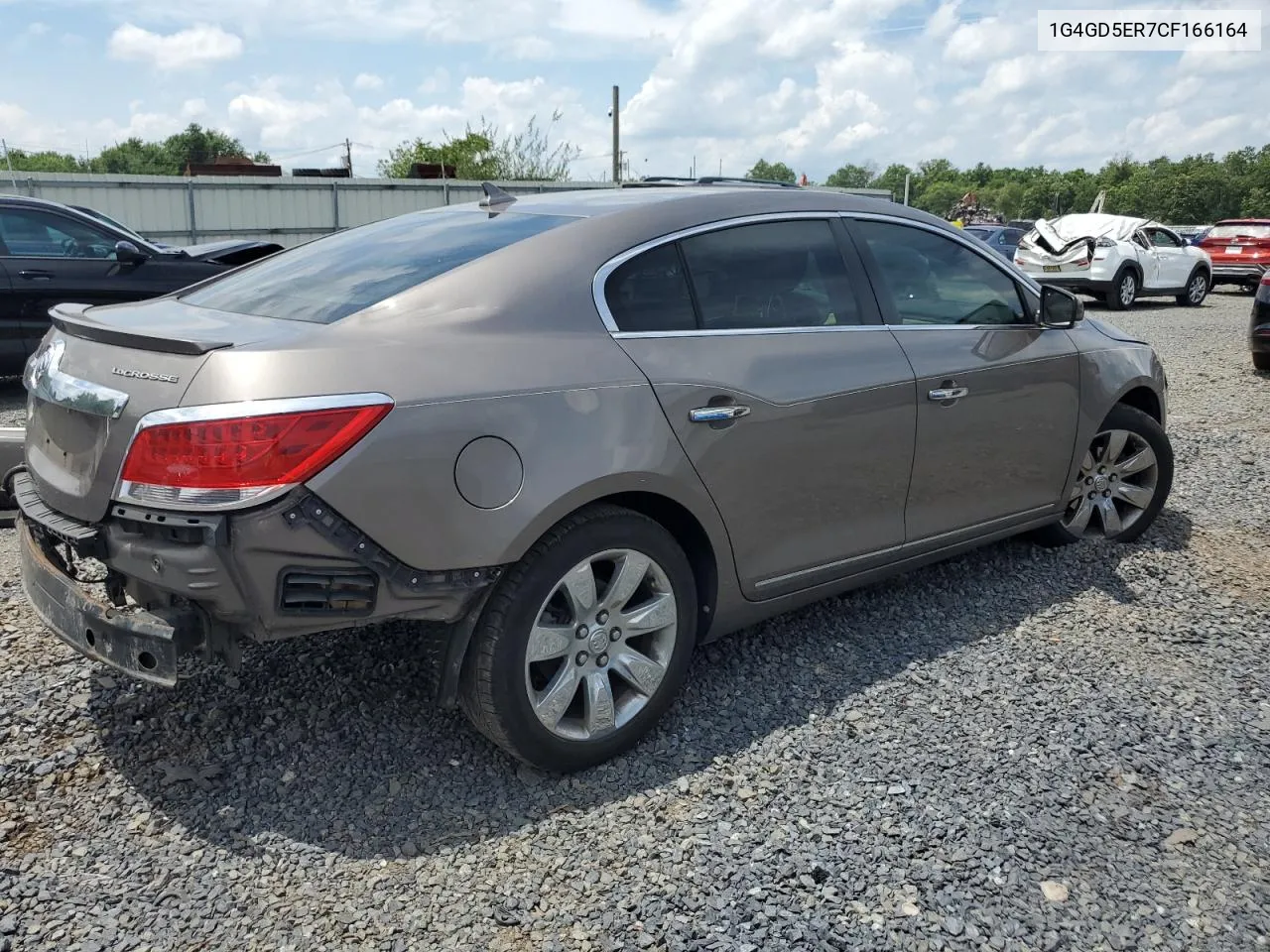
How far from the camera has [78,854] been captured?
2676 mm

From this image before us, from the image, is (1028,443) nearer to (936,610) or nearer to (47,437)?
(936,610)

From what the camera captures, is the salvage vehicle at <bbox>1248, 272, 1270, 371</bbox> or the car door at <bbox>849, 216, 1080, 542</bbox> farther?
the salvage vehicle at <bbox>1248, 272, 1270, 371</bbox>

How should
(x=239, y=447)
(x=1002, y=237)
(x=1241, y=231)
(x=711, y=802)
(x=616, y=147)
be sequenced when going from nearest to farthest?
(x=239, y=447) → (x=711, y=802) → (x=1241, y=231) → (x=1002, y=237) → (x=616, y=147)

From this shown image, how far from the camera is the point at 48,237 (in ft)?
27.7

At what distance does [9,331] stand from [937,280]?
7.16 metres

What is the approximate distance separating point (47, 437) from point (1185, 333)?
15151mm

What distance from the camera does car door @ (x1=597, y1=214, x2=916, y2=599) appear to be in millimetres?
3217

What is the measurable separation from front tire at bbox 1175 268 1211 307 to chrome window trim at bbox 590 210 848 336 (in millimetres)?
19321

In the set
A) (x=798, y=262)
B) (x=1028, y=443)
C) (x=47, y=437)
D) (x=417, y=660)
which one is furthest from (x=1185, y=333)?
(x=47, y=437)

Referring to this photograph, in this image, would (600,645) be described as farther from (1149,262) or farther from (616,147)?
(616,147)

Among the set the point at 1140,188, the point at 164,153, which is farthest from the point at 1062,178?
the point at 164,153

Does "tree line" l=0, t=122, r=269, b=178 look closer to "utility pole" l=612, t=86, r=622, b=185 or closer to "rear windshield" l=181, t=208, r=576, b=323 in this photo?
"utility pole" l=612, t=86, r=622, b=185

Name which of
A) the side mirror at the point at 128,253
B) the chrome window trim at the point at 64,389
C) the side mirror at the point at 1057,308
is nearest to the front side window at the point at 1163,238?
the side mirror at the point at 1057,308

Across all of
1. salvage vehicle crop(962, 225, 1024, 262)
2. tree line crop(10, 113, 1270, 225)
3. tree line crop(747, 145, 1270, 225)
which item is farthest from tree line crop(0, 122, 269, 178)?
salvage vehicle crop(962, 225, 1024, 262)
